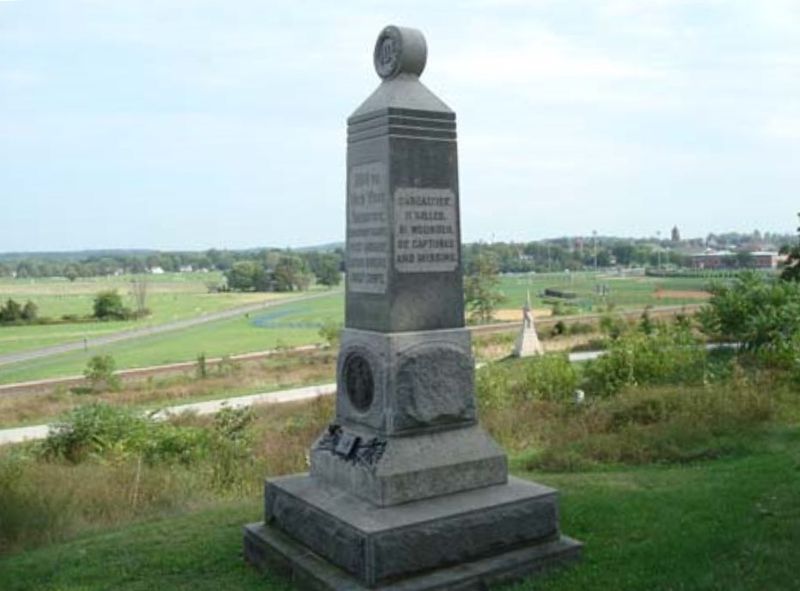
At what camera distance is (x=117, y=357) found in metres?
56.9

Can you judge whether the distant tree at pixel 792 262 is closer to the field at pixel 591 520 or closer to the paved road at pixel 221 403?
the field at pixel 591 520

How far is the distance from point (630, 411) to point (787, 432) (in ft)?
8.01

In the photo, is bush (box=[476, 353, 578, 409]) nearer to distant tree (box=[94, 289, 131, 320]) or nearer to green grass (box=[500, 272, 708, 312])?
green grass (box=[500, 272, 708, 312])

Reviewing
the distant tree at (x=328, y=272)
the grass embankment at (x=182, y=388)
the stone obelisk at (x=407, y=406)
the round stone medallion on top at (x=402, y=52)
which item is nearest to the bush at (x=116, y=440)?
the stone obelisk at (x=407, y=406)

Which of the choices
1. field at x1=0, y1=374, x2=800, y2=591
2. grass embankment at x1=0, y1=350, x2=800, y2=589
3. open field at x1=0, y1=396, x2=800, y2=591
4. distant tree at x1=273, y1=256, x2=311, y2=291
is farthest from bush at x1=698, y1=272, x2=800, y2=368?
distant tree at x1=273, y1=256, x2=311, y2=291

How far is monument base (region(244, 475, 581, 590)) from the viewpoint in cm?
527

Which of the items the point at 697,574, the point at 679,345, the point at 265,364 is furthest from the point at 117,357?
the point at 697,574

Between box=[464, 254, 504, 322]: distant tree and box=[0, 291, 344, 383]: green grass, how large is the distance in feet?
46.4

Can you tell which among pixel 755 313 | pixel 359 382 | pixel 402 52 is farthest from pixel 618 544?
pixel 755 313

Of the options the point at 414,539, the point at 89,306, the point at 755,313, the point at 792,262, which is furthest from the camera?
the point at 89,306

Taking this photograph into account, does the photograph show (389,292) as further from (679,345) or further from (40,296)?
(40,296)

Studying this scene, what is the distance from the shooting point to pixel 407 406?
5941 millimetres

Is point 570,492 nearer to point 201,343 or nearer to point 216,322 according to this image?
point 201,343

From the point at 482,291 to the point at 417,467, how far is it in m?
62.9
